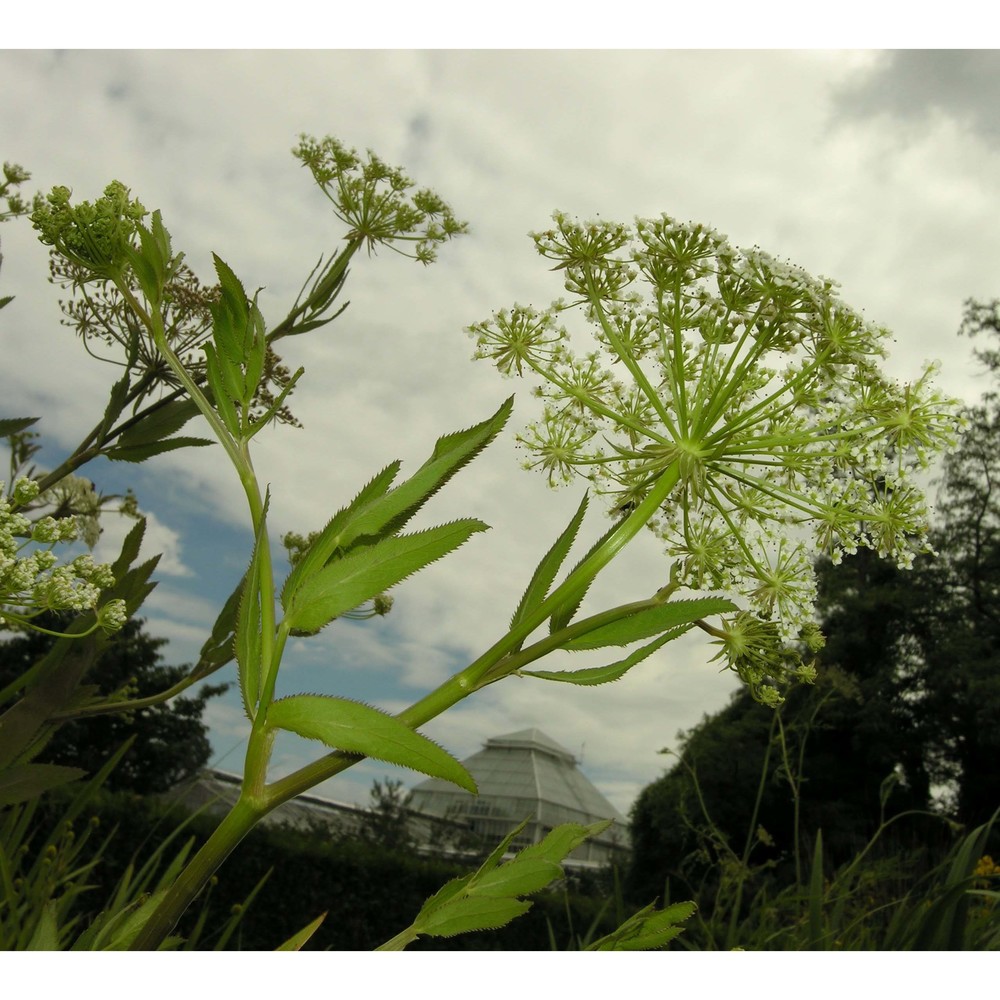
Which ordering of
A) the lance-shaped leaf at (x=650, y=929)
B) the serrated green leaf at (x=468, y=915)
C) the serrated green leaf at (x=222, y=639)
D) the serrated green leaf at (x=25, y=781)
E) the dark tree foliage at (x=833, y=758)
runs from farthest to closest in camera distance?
the dark tree foliage at (x=833, y=758) < the serrated green leaf at (x=222, y=639) < the serrated green leaf at (x=25, y=781) < the lance-shaped leaf at (x=650, y=929) < the serrated green leaf at (x=468, y=915)

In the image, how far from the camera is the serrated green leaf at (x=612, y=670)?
1.00 m

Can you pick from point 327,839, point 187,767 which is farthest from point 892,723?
point 187,767

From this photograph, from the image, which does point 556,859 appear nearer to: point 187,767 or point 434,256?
point 434,256

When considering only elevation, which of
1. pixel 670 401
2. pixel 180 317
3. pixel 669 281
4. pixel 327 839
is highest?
pixel 180 317

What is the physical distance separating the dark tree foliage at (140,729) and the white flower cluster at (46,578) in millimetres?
18303

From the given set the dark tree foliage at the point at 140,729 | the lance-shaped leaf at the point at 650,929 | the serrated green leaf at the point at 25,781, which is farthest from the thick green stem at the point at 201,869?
the dark tree foliage at the point at 140,729

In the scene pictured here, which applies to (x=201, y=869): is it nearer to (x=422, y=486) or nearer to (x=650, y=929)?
(x=422, y=486)

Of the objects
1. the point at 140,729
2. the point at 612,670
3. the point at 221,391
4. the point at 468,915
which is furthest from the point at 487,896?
the point at 140,729

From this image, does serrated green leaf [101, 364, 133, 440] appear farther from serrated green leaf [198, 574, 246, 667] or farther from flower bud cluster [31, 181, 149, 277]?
flower bud cluster [31, 181, 149, 277]

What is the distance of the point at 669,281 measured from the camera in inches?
54.5

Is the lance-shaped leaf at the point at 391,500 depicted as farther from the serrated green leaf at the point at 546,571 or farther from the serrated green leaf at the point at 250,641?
the serrated green leaf at the point at 546,571

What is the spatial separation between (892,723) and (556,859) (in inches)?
900

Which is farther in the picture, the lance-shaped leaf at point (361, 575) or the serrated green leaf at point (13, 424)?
the serrated green leaf at point (13, 424)

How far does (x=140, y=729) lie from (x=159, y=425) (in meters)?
20.3
